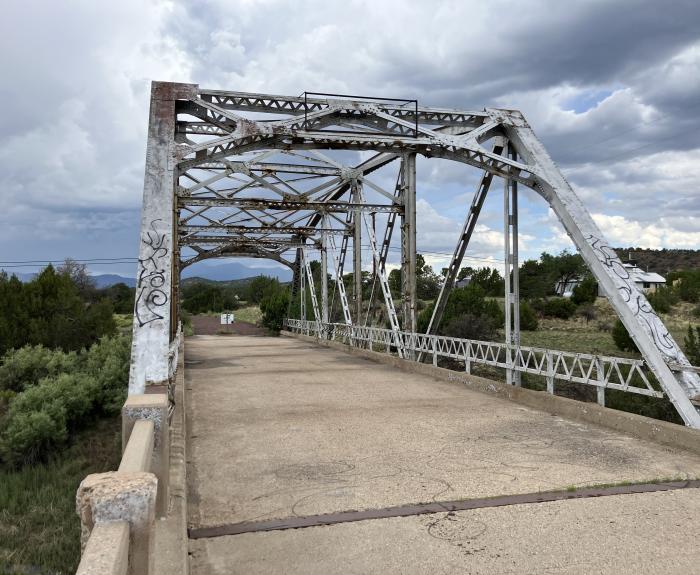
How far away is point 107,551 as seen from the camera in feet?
7.64

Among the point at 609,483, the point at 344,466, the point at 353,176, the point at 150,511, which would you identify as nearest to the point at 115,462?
the point at 344,466

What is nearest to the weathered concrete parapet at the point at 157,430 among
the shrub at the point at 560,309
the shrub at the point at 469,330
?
the shrub at the point at 469,330

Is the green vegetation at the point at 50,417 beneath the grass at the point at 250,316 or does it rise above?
beneath

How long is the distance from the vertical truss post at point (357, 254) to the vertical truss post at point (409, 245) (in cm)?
387

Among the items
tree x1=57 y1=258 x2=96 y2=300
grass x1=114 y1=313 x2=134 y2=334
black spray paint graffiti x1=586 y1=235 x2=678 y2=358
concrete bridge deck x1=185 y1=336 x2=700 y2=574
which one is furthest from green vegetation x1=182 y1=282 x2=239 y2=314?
black spray paint graffiti x1=586 y1=235 x2=678 y2=358

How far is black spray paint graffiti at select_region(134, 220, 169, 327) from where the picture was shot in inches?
328

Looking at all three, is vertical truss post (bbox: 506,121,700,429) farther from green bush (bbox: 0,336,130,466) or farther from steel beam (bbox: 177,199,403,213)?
green bush (bbox: 0,336,130,466)

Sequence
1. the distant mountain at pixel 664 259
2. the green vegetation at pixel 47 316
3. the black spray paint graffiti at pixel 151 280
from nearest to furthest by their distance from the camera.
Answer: the black spray paint graffiti at pixel 151 280 < the green vegetation at pixel 47 316 < the distant mountain at pixel 664 259

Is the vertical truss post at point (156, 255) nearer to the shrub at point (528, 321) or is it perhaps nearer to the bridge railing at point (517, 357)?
the bridge railing at point (517, 357)

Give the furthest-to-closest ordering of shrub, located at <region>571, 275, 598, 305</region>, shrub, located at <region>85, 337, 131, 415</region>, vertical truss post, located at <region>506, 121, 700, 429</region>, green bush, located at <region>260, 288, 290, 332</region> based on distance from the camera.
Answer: shrub, located at <region>571, 275, 598, 305</region>
green bush, located at <region>260, 288, 290, 332</region>
shrub, located at <region>85, 337, 131, 415</region>
vertical truss post, located at <region>506, 121, 700, 429</region>

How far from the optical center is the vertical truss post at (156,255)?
7.62 metres

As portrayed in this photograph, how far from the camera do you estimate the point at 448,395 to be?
1217cm

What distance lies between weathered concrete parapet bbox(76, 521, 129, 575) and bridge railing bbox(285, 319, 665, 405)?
24.0 feet

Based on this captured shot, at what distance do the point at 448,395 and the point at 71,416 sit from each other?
9590mm
